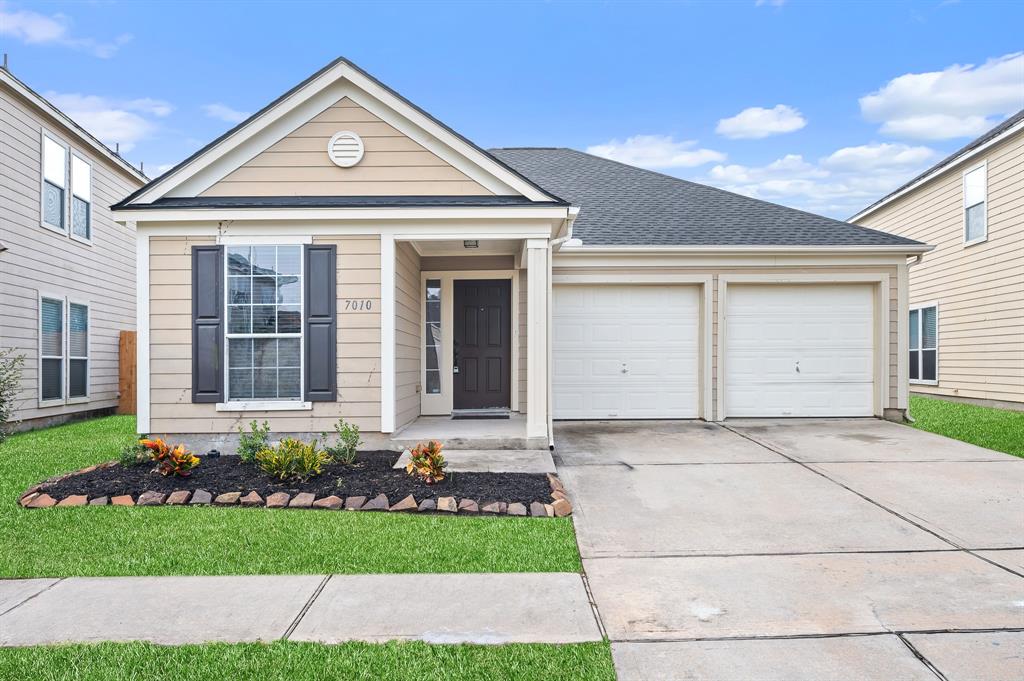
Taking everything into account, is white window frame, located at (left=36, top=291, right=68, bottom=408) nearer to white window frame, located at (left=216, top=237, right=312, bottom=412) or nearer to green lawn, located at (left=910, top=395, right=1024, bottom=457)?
white window frame, located at (left=216, top=237, right=312, bottom=412)

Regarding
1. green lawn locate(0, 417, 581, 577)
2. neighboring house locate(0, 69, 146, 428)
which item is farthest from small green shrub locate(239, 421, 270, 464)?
neighboring house locate(0, 69, 146, 428)

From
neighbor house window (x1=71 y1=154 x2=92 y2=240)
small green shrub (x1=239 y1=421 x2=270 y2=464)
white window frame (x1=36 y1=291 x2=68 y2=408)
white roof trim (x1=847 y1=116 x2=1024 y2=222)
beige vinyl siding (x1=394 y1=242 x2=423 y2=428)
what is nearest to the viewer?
small green shrub (x1=239 y1=421 x2=270 y2=464)

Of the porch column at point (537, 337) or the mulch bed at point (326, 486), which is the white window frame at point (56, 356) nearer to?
the mulch bed at point (326, 486)

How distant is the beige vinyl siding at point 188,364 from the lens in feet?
23.3

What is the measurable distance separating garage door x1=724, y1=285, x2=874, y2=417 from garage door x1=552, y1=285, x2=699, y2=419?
28.7 inches

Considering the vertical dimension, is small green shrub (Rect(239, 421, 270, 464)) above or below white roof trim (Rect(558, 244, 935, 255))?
below

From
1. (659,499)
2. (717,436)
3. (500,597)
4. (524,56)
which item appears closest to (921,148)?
(524,56)

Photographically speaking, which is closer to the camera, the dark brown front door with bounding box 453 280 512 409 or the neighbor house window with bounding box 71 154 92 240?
the dark brown front door with bounding box 453 280 512 409

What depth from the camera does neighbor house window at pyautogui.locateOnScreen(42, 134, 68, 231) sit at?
1049 centimetres

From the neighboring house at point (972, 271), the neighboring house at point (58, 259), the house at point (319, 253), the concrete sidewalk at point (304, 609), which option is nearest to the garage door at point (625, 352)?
the house at point (319, 253)

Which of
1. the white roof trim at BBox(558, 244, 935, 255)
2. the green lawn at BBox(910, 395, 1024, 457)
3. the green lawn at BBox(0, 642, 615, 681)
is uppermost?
the white roof trim at BBox(558, 244, 935, 255)

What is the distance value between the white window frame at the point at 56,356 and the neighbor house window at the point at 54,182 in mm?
1277

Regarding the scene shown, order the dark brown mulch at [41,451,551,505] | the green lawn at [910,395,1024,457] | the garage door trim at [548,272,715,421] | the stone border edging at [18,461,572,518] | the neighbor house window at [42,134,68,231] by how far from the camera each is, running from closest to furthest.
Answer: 1. the stone border edging at [18,461,572,518]
2. the dark brown mulch at [41,451,551,505]
3. the green lawn at [910,395,1024,457]
4. the garage door trim at [548,272,715,421]
5. the neighbor house window at [42,134,68,231]

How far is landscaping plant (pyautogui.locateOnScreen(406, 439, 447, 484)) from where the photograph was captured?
18.7 feet
